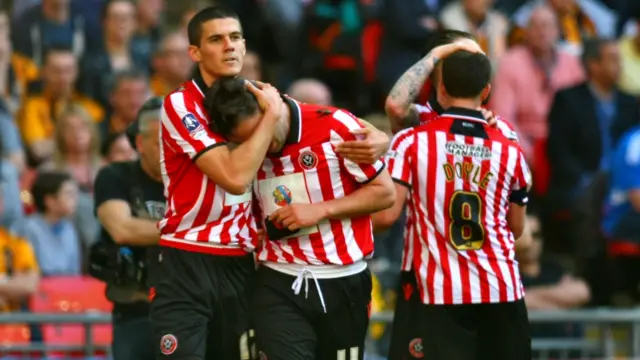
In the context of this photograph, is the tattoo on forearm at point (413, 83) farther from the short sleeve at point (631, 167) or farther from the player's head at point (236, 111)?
the short sleeve at point (631, 167)

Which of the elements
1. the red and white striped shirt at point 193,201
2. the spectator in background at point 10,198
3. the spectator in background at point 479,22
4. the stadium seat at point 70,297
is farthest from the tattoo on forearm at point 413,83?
the spectator in background at point 479,22

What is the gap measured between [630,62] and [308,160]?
7933 millimetres

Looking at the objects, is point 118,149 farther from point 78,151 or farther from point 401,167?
point 401,167

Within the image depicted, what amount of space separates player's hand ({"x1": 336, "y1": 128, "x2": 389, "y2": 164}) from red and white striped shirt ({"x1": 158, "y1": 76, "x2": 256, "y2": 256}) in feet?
2.00

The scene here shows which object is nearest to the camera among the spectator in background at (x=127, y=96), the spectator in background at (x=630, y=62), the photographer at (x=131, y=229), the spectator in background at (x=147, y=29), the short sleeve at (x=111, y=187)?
the photographer at (x=131, y=229)

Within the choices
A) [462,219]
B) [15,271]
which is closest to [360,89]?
[15,271]

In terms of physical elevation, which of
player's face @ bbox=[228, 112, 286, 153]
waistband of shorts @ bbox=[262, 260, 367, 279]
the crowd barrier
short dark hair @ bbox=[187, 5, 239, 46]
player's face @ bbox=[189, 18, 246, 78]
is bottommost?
the crowd barrier

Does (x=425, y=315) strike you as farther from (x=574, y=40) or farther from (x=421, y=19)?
(x=574, y=40)

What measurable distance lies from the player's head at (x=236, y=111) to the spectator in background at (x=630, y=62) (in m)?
7.81

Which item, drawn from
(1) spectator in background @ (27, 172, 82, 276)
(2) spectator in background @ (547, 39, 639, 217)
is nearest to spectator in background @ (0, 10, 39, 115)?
(1) spectator in background @ (27, 172, 82, 276)

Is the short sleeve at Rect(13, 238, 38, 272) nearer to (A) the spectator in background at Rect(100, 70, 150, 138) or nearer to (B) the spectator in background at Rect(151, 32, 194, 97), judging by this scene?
(A) the spectator in background at Rect(100, 70, 150, 138)

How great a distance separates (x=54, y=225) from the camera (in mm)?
11688

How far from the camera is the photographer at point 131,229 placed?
28.0 ft

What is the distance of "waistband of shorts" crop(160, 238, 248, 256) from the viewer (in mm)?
7629
